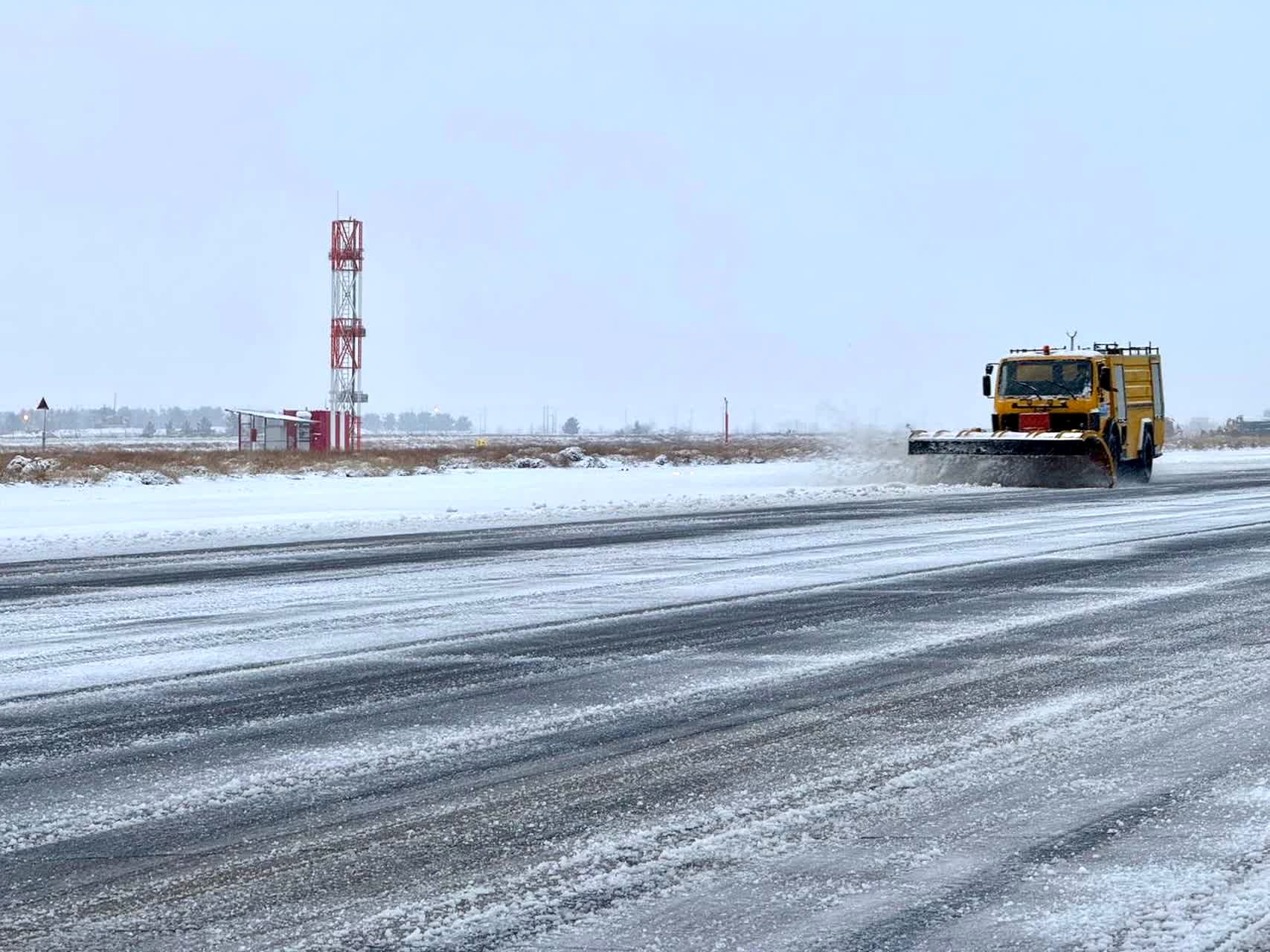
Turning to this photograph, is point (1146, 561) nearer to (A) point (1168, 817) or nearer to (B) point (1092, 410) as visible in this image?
(A) point (1168, 817)

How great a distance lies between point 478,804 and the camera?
A: 5.21m

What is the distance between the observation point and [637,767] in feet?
19.0

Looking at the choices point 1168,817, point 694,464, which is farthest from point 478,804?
point 694,464

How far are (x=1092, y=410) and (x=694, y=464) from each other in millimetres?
23440

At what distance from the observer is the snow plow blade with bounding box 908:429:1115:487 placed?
28297 mm

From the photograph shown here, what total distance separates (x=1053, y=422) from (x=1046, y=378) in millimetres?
864

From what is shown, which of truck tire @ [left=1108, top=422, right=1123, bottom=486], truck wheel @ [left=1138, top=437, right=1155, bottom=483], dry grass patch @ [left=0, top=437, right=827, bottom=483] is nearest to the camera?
truck tire @ [left=1108, top=422, right=1123, bottom=486]

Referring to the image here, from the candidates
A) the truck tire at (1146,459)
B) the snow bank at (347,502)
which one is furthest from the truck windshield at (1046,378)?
the truck tire at (1146,459)

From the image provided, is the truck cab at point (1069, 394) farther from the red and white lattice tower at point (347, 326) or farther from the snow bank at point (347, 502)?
the red and white lattice tower at point (347, 326)

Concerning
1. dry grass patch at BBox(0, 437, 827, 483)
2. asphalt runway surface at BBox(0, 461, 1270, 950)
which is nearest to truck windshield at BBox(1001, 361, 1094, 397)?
dry grass patch at BBox(0, 437, 827, 483)

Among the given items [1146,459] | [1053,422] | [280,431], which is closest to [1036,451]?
[1053,422]

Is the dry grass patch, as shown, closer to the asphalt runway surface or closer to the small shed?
the small shed

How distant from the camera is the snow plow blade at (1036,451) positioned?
2830cm

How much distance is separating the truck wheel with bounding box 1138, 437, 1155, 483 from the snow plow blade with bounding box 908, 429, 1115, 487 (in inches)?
108
